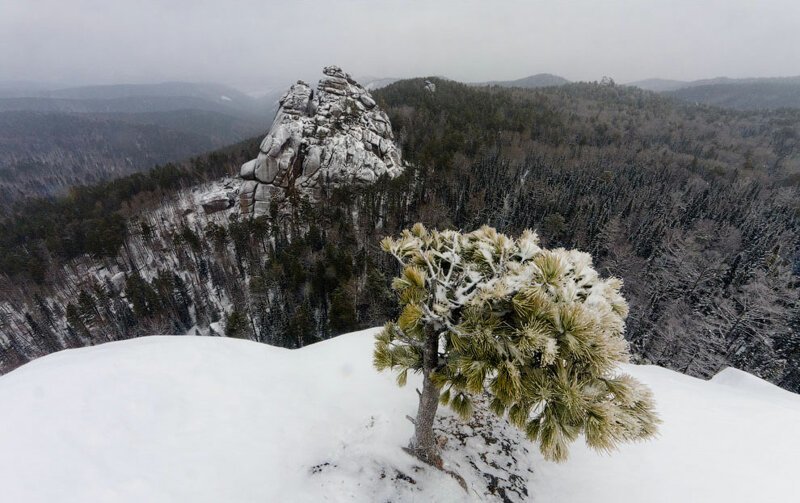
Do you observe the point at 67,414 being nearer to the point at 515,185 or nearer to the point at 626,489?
the point at 626,489

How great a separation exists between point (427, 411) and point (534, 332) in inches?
146

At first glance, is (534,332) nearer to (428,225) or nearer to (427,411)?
(427,411)

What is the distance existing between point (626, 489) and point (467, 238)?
636cm

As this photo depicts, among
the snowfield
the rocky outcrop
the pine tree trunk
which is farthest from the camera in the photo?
the rocky outcrop

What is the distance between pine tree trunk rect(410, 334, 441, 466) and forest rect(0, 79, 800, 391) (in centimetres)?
2303

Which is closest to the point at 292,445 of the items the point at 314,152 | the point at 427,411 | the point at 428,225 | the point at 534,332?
the point at 427,411

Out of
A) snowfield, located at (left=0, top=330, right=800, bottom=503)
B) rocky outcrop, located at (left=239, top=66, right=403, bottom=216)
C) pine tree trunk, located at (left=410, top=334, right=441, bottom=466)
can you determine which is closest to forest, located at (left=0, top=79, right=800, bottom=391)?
rocky outcrop, located at (left=239, top=66, right=403, bottom=216)

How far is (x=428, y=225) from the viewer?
5422 centimetres

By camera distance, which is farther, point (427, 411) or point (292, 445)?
point (292, 445)

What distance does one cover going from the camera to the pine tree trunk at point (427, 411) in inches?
222

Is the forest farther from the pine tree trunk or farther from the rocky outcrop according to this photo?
the pine tree trunk

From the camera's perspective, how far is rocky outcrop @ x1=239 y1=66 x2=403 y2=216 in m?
63.5

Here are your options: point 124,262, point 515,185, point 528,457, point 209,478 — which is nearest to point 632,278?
point 515,185

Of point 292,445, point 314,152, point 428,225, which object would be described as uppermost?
point 292,445
